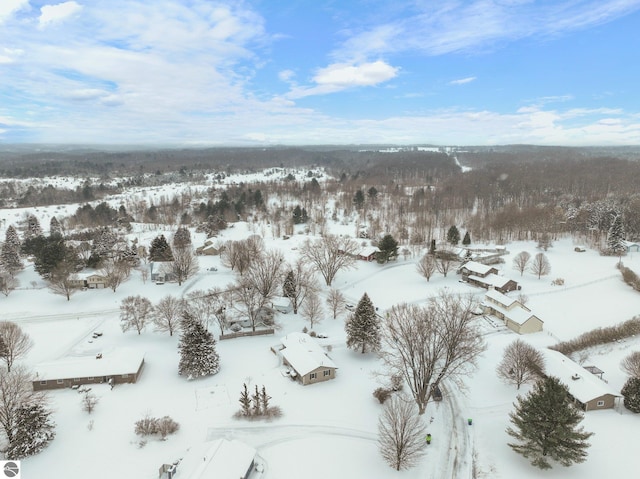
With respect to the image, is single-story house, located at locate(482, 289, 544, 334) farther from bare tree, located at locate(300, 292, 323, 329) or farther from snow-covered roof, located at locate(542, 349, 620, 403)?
bare tree, located at locate(300, 292, 323, 329)

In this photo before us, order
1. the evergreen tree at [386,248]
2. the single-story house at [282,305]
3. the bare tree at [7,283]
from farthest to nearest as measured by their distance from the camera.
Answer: the evergreen tree at [386,248] → the bare tree at [7,283] → the single-story house at [282,305]

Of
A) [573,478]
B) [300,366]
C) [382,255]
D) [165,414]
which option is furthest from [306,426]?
[382,255]

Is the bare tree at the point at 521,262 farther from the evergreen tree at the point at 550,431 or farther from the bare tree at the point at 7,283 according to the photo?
the bare tree at the point at 7,283

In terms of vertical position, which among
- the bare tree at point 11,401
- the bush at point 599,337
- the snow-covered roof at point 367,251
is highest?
the bare tree at point 11,401

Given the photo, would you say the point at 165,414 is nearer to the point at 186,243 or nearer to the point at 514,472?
the point at 514,472

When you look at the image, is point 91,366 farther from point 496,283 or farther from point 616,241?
point 616,241

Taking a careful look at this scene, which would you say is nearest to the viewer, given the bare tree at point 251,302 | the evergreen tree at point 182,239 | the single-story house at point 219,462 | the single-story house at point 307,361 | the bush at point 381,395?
the single-story house at point 219,462

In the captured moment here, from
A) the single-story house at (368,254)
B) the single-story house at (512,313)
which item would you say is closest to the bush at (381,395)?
the single-story house at (512,313)

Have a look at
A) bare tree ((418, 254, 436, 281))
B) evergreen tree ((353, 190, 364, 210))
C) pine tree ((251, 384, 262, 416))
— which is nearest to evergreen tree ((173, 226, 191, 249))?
bare tree ((418, 254, 436, 281))
